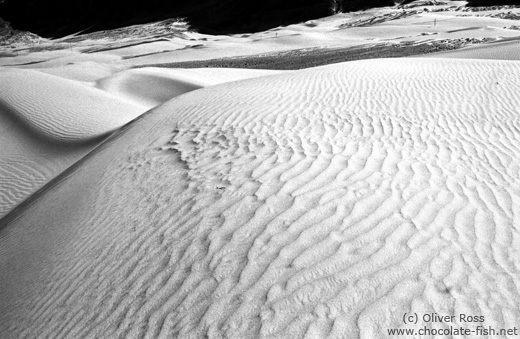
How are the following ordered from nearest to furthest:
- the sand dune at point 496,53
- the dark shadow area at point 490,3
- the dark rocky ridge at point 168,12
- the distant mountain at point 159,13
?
1. the sand dune at point 496,53
2. the dark shadow area at point 490,3
3. the dark rocky ridge at point 168,12
4. the distant mountain at point 159,13

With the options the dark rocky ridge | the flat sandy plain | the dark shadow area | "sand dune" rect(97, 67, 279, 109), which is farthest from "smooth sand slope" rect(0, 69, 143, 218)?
the dark shadow area

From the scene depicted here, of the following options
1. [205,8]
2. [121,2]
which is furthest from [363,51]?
[121,2]

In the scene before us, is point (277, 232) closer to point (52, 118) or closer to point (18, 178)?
point (18, 178)

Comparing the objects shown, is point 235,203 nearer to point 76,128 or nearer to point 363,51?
point 76,128

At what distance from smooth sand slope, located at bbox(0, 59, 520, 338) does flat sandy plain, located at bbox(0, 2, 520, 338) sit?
0.6 inches

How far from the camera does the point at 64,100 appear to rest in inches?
462

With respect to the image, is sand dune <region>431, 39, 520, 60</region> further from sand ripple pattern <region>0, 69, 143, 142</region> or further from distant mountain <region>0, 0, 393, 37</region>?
distant mountain <region>0, 0, 393, 37</region>

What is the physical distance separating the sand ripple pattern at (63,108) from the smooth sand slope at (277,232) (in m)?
4.11

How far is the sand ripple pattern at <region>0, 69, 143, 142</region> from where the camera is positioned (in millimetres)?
9828

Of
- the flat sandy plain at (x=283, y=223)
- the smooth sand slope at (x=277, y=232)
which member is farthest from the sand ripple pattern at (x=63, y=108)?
the smooth sand slope at (x=277, y=232)

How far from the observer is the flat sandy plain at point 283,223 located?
252cm

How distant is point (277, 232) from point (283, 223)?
126mm

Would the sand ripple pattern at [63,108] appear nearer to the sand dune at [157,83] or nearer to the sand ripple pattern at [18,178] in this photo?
the sand ripple pattern at [18,178]

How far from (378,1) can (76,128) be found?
60.3m
